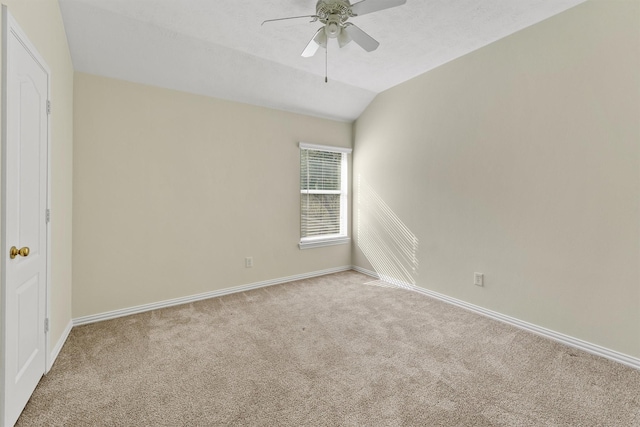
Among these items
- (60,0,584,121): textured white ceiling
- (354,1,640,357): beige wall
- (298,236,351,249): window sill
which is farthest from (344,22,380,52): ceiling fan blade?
(298,236,351,249): window sill

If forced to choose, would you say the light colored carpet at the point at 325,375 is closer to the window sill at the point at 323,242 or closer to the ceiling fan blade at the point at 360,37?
the window sill at the point at 323,242

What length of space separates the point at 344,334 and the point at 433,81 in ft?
9.83

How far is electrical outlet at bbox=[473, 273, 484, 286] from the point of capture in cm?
299

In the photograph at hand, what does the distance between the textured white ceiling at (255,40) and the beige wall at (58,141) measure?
29 centimetres

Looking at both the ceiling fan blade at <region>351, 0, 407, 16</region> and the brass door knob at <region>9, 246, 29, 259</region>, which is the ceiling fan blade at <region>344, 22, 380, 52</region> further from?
the brass door knob at <region>9, 246, 29, 259</region>

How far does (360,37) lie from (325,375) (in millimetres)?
2498

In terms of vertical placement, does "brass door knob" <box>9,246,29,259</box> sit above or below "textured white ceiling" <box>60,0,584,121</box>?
below

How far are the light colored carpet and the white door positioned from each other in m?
0.26

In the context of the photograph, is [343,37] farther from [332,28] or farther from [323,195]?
[323,195]

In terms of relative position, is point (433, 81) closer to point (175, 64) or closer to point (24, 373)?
point (175, 64)

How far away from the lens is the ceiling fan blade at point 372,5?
6.03 ft

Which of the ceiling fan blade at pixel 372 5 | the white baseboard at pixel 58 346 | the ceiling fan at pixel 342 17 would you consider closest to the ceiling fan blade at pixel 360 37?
the ceiling fan at pixel 342 17

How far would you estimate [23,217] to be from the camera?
5.28 feet

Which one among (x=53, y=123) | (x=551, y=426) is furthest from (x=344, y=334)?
(x=53, y=123)
